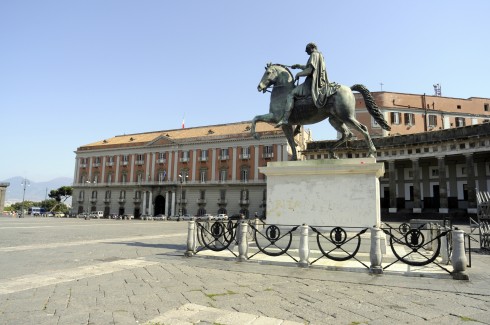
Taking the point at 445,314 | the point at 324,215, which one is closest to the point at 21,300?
the point at 445,314

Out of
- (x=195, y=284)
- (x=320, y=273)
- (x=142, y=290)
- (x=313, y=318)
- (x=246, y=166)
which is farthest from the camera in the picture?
(x=246, y=166)

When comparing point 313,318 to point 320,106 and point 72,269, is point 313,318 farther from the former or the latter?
point 320,106

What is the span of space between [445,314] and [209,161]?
185 ft

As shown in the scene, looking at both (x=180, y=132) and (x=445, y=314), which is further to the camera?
(x=180, y=132)

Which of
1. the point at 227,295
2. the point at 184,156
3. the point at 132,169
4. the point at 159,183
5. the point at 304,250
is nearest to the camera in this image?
the point at 227,295

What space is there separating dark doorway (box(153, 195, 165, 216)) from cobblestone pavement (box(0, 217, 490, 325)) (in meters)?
56.8

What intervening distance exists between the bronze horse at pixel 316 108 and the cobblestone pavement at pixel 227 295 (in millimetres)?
4228

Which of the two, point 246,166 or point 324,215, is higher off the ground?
point 246,166

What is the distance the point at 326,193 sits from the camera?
28.6 feet

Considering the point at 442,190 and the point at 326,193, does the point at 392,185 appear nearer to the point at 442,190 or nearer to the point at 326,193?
the point at 442,190

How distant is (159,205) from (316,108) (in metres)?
57.7

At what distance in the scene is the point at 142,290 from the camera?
16.5ft

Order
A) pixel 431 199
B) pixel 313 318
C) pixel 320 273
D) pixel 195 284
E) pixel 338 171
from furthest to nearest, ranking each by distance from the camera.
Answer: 1. pixel 431 199
2. pixel 338 171
3. pixel 320 273
4. pixel 195 284
5. pixel 313 318

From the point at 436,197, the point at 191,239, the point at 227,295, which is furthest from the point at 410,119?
the point at 227,295
